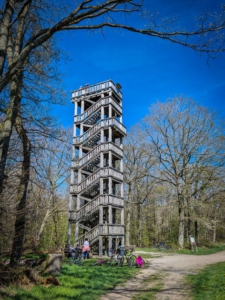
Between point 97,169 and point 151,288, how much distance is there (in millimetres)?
12203

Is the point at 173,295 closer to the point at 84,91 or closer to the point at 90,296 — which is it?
the point at 90,296

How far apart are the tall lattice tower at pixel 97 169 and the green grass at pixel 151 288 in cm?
869

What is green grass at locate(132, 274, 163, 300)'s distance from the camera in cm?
572

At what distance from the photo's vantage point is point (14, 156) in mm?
7555

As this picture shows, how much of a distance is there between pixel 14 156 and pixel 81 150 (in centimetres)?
1221

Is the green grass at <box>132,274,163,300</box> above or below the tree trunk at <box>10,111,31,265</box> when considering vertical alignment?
below

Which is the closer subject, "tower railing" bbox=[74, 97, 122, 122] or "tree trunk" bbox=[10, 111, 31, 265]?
"tree trunk" bbox=[10, 111, 31, 265]

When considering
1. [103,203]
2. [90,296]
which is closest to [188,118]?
[103,203]

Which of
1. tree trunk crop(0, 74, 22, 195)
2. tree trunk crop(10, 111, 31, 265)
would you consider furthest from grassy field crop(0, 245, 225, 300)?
tree trunk crop(0, 74, 22, 195)

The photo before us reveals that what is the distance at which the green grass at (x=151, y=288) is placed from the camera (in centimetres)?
572

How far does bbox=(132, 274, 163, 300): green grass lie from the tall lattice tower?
8.69m

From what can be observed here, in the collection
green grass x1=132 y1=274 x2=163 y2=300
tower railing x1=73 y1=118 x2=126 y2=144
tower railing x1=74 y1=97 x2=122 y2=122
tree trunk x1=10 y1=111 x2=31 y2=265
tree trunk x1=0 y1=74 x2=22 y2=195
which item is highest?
tower railing x1=74 y1=97 x2=122 y2=122

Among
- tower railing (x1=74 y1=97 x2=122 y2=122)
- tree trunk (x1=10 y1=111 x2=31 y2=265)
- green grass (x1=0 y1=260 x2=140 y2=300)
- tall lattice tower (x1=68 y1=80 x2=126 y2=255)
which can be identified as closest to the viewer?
green grass (x1=0 y1=260 x2=140 y2=300)

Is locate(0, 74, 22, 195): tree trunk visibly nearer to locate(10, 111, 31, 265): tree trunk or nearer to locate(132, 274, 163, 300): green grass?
locate(10, 111, 31, 265): tree trunk
